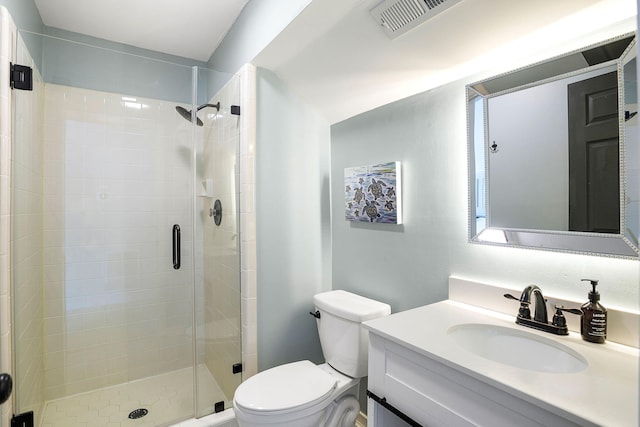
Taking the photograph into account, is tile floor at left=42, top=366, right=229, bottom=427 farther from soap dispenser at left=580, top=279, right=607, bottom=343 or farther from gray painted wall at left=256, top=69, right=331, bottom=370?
soap dispenser at left=580, top=279, right=607, bottom=343

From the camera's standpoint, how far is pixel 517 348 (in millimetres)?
1160

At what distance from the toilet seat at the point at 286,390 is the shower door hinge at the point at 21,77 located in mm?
1671

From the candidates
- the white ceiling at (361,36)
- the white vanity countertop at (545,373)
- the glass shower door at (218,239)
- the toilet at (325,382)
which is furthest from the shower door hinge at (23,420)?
the white ceiling at (361,36)

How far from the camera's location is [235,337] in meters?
1.98

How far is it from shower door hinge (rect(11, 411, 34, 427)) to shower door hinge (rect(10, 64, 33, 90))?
4.69ft

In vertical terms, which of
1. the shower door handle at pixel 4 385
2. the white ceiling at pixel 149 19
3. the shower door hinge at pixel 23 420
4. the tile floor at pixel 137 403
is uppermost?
the white ceiling at pixel 149 19

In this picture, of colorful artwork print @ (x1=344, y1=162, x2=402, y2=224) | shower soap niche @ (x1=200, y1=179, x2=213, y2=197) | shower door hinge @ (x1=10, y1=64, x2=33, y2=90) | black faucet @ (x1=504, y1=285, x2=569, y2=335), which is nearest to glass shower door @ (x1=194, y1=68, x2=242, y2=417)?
shower soap niche @ (x1=200, y1=179, x2=213, y2=197)

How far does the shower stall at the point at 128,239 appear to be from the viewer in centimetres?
188

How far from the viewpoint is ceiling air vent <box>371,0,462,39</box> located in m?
1.23

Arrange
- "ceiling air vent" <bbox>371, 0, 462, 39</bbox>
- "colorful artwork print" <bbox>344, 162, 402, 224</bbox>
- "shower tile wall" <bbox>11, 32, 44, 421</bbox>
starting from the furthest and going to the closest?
1. "colorful artwork print" <bbox>344, 162, 402, 224</bbox>
2. "shower tile wall" <bbox>11, 32, 44, 421</bbox>
3. "ceiling air vent" <bbox>371, 0, 462, 39</bbox>

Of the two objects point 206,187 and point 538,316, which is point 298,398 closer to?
point 538,316

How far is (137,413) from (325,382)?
1.26 metres

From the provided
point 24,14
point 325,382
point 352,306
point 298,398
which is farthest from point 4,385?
point 24,14

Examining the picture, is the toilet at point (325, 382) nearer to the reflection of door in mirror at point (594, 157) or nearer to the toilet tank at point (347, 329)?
the toilet tank at point (347, 329)
